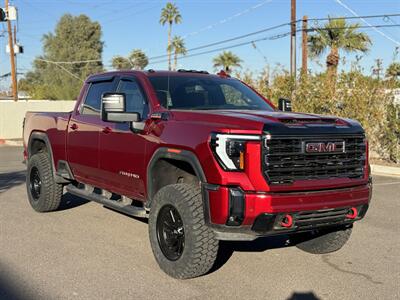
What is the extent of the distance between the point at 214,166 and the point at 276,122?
648 mm

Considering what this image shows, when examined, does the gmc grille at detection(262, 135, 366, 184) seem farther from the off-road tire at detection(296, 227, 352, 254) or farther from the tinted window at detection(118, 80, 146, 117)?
the tinted window at detection(118, 80, 146, 117)

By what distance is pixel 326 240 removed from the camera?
5.47 m

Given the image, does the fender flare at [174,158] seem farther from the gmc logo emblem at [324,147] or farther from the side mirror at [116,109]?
the gmc logo emblem at [324,147]

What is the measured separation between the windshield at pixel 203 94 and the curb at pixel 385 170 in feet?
24.2

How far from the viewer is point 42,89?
4956 centimetres

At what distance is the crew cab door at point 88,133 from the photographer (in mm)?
6140

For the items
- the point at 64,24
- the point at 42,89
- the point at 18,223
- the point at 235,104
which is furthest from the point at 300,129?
the point at 64,24

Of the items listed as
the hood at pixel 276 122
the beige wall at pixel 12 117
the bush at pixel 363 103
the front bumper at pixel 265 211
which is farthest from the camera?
the beige wall at pixel 12 117

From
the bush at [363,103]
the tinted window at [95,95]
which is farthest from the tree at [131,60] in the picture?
the tinted window at [95,95]

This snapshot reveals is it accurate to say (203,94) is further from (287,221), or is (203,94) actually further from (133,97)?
(287,221)

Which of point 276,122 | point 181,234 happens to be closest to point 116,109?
point 181,234

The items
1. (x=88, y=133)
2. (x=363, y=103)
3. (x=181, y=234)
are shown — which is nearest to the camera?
(x=181, y=234)

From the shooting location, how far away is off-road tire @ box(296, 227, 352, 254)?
5.42 m

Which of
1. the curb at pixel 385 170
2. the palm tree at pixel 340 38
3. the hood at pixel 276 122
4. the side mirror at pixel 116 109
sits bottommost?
the curb at pixel 385 170
